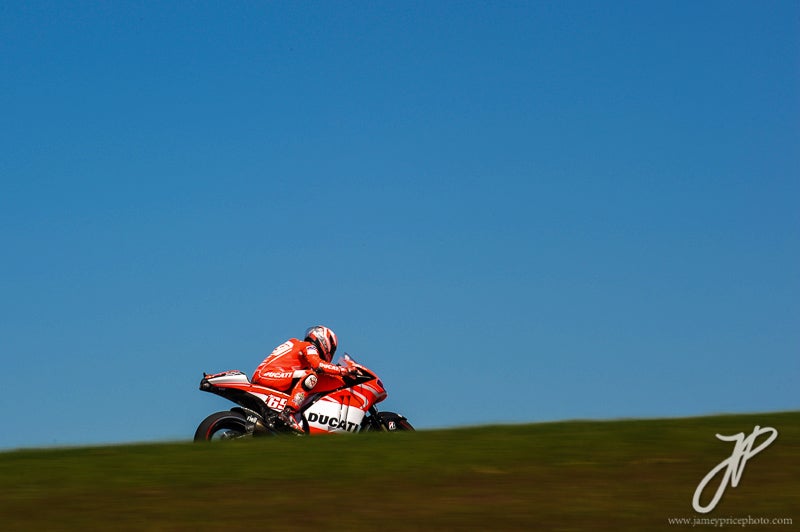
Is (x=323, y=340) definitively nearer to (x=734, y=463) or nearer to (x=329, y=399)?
(x=329, y=399)

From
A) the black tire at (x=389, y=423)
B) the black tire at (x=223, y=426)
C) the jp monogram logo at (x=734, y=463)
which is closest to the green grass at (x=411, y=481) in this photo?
the jp monogram logo at (x=734, y=463)

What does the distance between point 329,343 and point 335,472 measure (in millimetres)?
8793

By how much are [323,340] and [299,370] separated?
0.97 meters

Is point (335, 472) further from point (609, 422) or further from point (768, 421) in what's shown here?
point (768, 421)

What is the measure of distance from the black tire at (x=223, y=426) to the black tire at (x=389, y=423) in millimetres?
3137

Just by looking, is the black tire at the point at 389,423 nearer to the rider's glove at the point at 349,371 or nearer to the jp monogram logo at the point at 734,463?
the rider's glove at the point at 349,371

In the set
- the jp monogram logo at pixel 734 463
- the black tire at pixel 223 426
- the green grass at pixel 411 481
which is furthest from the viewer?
the black tire at pixel 223 426

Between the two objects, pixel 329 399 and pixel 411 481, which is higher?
pixel 329 399

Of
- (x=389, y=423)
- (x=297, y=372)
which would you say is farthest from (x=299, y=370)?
(x=389, y=423)

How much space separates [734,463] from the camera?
9.00 m

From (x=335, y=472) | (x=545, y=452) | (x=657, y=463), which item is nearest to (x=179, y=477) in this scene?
(x=335, y=472)

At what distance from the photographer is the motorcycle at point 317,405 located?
15812 mm

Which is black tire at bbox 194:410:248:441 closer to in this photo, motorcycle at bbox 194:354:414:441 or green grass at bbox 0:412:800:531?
motorcycle at bbox 194:354:414:441

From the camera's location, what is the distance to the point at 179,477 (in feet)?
30.2
